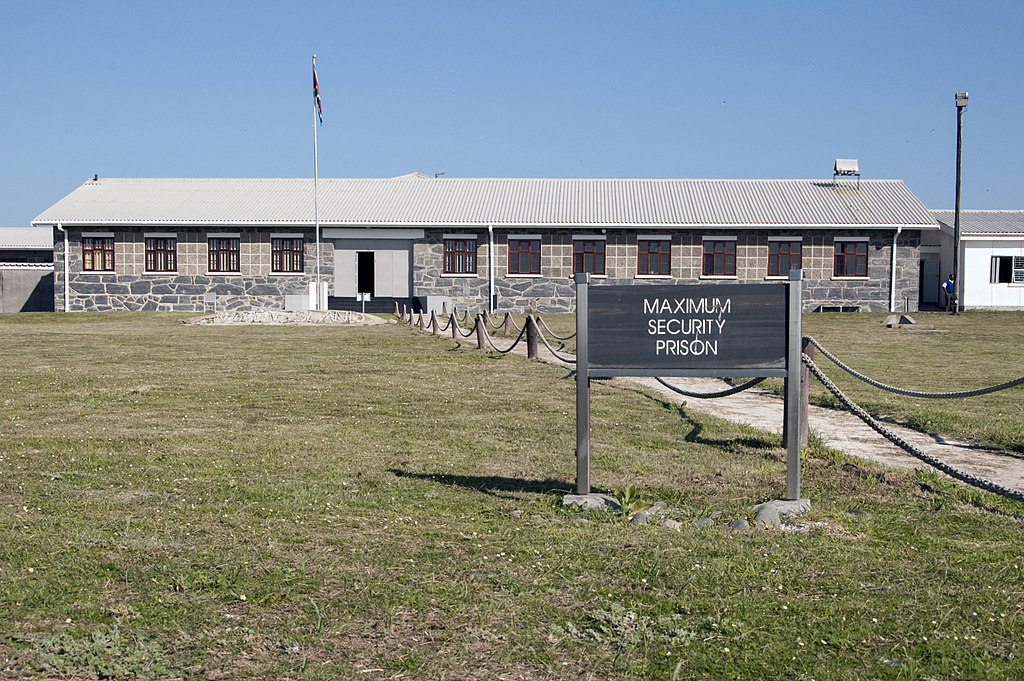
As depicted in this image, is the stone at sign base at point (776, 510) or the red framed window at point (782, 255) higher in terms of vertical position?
the red framed window at point (782, 255)

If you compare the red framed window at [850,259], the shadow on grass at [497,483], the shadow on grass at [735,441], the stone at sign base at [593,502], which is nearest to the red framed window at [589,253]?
the red framed window at [850,259]

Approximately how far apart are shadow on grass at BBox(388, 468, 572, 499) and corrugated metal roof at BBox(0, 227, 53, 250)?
5177cm

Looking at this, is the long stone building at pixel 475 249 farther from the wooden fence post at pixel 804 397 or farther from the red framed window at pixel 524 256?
the wooden fence post at pixel 804 397

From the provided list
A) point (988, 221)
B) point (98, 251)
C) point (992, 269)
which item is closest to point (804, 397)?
point (992, 269)

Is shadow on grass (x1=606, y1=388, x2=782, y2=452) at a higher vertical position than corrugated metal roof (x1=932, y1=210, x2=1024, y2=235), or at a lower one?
lower

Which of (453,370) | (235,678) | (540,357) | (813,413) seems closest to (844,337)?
(540,357)

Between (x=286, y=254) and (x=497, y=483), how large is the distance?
32.9m

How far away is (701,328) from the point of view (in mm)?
6895

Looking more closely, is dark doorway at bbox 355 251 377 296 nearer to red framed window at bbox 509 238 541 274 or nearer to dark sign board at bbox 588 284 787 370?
red framed window at bbox 509 238 541 274

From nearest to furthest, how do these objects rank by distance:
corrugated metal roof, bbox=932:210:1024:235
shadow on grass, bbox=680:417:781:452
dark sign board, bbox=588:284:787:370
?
1. dark sign board, bbox=588:284:787:370
2. shadow on grass, bbox=680:417:781:452
3. corrugated metal roof, bbox=932:210:1024:235

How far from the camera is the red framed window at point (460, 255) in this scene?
1529 inches

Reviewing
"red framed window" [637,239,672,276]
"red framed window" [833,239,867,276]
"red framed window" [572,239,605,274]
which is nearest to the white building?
"red framed window" [833,239,867,276]

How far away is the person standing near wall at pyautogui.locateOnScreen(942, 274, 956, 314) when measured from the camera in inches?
1464

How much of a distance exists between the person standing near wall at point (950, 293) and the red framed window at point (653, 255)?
970cm
